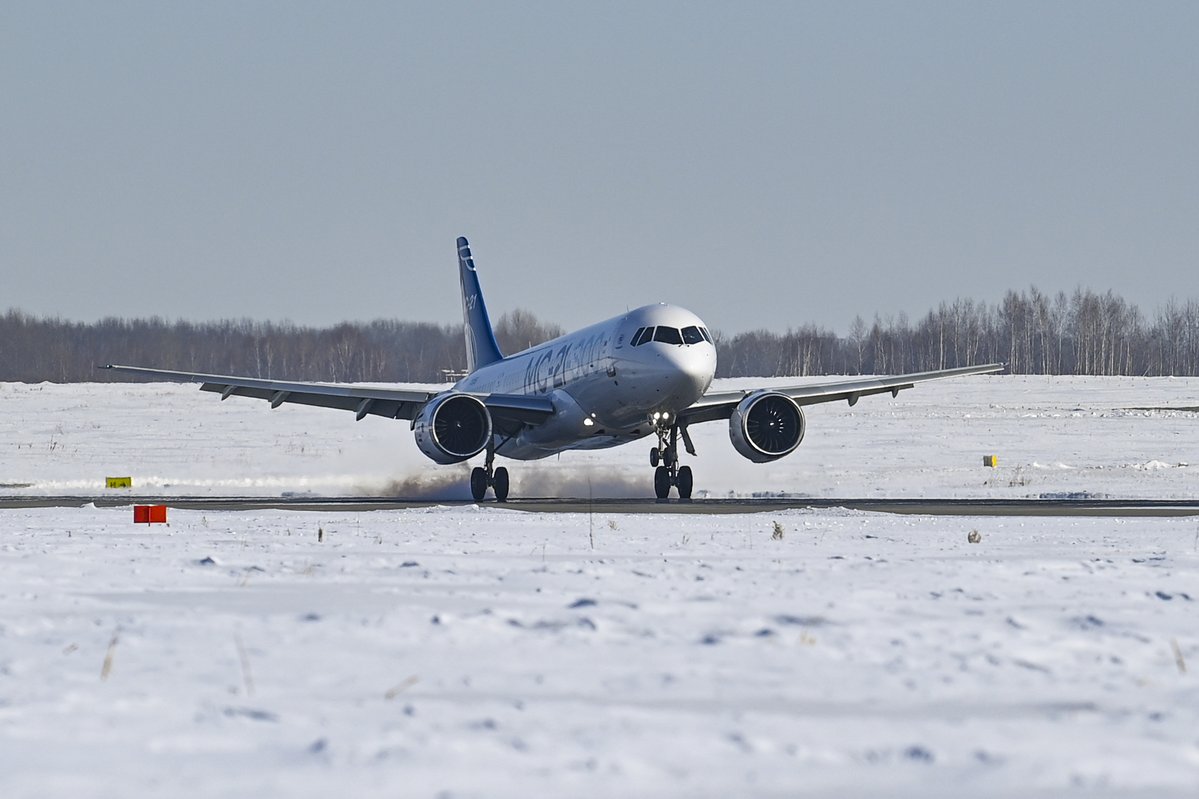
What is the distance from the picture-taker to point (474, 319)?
4516 cm

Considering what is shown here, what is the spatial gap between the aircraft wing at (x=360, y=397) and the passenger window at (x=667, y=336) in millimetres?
3582

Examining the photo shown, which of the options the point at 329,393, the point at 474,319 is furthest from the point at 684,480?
the point at 474,319

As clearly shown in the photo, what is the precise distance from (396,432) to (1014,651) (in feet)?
217

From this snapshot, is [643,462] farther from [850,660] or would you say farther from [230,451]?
[850,660]

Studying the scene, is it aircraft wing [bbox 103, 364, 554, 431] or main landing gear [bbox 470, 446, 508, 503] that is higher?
aircraft wing [bbox 103, 364, 554, 431]

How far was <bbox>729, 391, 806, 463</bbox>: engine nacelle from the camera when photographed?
30.7 metres

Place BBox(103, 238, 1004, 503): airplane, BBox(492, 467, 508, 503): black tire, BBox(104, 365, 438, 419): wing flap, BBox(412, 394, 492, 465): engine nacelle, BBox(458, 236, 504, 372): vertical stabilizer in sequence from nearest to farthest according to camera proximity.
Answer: BBox(103, 238, 1004, 503): airplane → BBox(412, 394, 492, 465): engine nacelle → BBox(492, 467, 508, 503): black tire → BBox(104, 365, 438, 419): wing flap → BBox(458, 236, 504, 372): vertical stabilizer

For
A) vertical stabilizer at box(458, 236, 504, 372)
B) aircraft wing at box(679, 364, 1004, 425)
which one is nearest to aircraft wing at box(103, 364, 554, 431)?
aircraft wing at box(679, 364, 1004, 425)

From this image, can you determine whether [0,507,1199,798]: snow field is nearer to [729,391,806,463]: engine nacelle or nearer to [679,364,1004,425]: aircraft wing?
[729,391,806,463]: engine nacelle

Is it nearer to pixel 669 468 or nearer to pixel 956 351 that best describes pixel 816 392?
pixel 669 468

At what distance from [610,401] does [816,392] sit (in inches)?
256

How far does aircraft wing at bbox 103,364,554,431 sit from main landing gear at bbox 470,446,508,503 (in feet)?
3.35

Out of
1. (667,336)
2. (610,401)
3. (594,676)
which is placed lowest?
(594,676)

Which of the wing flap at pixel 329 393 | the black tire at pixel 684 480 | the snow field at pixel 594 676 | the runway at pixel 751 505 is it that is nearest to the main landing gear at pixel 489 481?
the runway at pixel 751 505
